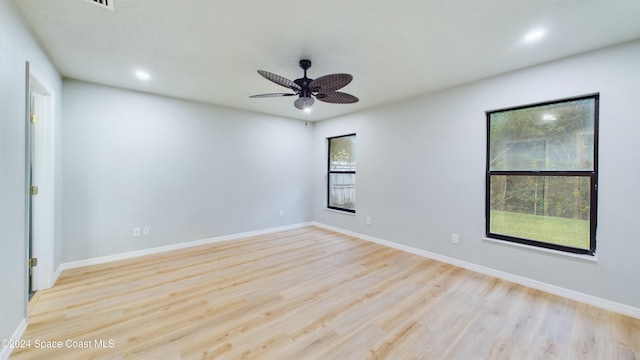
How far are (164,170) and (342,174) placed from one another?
3299mm

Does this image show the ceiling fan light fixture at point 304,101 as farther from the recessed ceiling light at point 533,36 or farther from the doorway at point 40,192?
the doorway at point 40,192

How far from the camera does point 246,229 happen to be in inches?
186

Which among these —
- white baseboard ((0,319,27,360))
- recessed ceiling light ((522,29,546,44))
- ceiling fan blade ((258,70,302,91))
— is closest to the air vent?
ceiling fan blade ((258,70,302,91))

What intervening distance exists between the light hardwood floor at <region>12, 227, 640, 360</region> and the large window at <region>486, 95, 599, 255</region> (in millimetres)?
663

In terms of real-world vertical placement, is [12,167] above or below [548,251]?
above

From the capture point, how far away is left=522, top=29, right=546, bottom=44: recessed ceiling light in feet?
6.89

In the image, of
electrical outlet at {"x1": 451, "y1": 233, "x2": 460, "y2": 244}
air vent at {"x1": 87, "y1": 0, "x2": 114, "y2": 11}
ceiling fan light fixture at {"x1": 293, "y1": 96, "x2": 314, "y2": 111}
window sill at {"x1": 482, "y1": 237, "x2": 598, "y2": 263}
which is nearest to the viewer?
air vent at {"x1": 87, "y1": 0, "x2": 114, "y2": 11}

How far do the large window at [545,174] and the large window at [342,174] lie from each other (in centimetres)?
246

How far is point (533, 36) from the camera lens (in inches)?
85.7

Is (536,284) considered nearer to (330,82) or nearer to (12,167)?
(330,82)

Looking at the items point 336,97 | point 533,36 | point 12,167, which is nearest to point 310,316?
point 336,97

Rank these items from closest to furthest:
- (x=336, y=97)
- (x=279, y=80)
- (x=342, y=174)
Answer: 1. (x=279, y=80)
2. (x=336, y=97)
3. (x=342, y=174)

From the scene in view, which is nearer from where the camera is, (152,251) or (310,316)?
(310,316)

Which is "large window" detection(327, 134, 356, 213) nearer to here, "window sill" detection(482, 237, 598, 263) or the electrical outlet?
the electrical outlet
